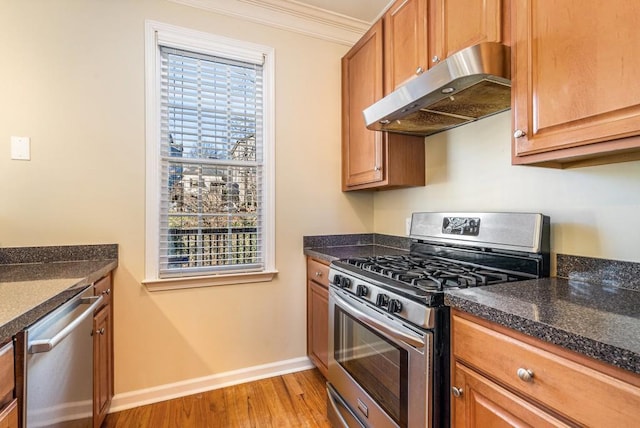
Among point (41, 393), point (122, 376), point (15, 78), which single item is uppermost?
point (15, 78)

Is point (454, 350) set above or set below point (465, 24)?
below

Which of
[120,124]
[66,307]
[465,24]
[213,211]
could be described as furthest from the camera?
[213,211]

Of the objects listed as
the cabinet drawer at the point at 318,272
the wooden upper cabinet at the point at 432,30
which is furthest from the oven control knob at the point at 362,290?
the wooden upper cabinet at the point at 432,30

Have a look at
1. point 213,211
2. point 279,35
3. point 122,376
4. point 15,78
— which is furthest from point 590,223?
point 15,78

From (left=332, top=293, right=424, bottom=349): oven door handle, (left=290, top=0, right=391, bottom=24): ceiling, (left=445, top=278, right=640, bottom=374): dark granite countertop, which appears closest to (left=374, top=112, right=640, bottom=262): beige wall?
(left=445, top=278, right=640, bottom=374): dark granite countertop

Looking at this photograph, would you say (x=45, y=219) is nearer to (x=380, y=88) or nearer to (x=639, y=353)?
(x=380, y=88)

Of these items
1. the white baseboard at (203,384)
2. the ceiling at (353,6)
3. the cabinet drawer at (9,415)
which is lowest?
the white baseboard at (203,384)

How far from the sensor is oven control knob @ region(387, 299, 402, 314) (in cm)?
114

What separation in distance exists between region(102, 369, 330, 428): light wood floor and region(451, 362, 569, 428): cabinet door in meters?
1.01

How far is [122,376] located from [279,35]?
2500mm

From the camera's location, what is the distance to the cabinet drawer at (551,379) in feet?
2.04

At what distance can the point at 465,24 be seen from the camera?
1319 millimetres

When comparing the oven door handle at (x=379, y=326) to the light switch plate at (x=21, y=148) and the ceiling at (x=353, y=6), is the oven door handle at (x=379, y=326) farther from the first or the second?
the ceiling at (x=353, y=6)

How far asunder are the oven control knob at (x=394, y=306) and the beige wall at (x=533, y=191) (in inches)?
29.4
